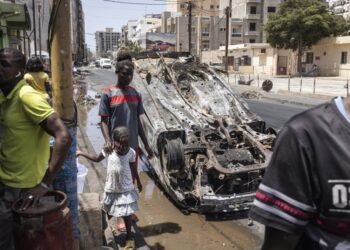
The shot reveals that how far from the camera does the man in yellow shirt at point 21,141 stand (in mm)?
2643

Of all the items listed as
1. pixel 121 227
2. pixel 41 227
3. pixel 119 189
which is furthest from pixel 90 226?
pixel 41 227

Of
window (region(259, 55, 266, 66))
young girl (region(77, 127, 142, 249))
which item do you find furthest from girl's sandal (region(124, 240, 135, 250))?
window (region(259, 55, 266, 66))

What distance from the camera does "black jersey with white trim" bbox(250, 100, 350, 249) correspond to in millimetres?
1253

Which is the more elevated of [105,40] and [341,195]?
[105,40]

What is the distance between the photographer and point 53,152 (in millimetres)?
2701

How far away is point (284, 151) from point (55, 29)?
254 centimetres

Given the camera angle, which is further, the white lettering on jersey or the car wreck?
the car wreck

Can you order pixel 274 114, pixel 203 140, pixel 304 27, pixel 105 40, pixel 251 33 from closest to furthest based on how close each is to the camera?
pixel 203 140
pixel 274 114
pixel 304 27
pixel 251 33
pixel 105 40

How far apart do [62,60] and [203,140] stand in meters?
3.25

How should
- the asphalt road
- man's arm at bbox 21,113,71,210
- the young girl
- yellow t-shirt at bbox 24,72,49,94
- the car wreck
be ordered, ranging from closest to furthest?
man's arm at bbox 21,113,71,210
the young girl
the car wreck
yellow t-shirt at bbox 24,72,49,94
the asphalt road

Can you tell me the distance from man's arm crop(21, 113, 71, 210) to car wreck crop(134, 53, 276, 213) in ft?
9.33

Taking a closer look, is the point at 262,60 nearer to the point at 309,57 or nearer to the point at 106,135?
the point at 309,57

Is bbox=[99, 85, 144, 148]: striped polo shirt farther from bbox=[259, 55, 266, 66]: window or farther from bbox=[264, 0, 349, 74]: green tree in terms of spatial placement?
bbox=[259, 55, 266, 66]: window

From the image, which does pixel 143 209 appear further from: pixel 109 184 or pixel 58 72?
pixel 58 72
